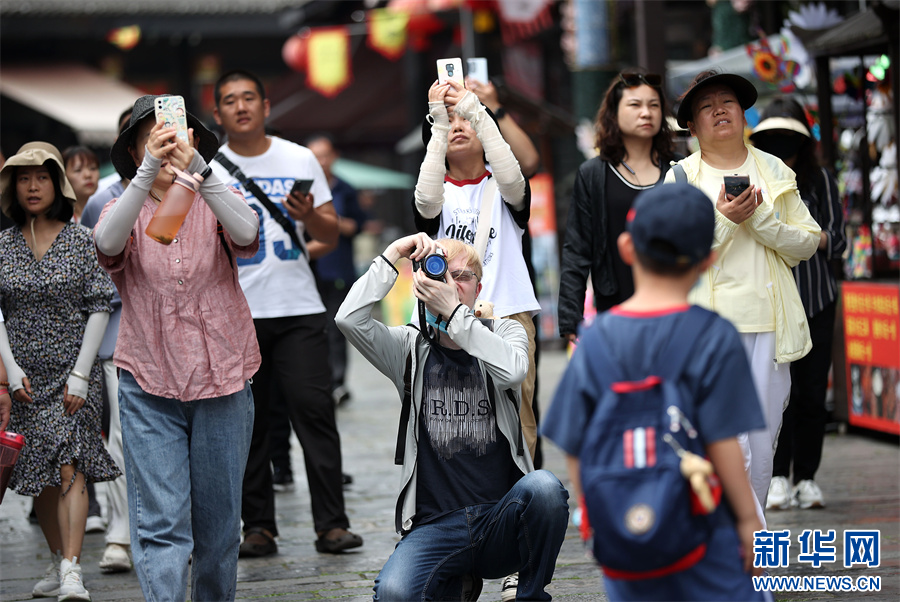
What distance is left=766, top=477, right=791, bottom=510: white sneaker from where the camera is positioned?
610cm

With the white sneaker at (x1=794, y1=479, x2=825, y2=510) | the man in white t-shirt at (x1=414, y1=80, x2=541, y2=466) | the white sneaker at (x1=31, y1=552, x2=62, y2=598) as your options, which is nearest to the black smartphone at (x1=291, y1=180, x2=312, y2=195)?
the man in white t-shirt at (x1=414, y1=80, x2=541, y2=466)

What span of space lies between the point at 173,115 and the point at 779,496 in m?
3.88

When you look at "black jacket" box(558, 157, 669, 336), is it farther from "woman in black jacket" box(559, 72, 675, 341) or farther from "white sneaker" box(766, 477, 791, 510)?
"white sneaker" box(766, 477, 791, 510)

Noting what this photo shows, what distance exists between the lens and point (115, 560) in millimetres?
5391

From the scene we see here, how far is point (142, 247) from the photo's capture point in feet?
13.2

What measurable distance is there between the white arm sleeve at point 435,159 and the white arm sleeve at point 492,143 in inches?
3.0

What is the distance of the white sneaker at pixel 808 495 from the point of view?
6.07m

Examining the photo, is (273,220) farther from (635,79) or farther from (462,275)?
(462,275)

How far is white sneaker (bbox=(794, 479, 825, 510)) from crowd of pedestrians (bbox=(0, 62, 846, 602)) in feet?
0.04

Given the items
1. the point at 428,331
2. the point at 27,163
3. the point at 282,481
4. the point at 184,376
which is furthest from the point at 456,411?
the point at 282,481

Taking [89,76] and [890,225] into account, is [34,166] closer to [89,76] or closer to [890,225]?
[890,225]

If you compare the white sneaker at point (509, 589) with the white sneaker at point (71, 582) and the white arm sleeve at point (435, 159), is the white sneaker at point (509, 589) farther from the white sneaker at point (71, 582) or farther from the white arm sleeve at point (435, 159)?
the white sneaker at point (71, 582)

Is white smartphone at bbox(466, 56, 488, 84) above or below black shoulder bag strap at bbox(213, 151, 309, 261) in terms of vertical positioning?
above

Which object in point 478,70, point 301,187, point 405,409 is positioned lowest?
point 405,409
